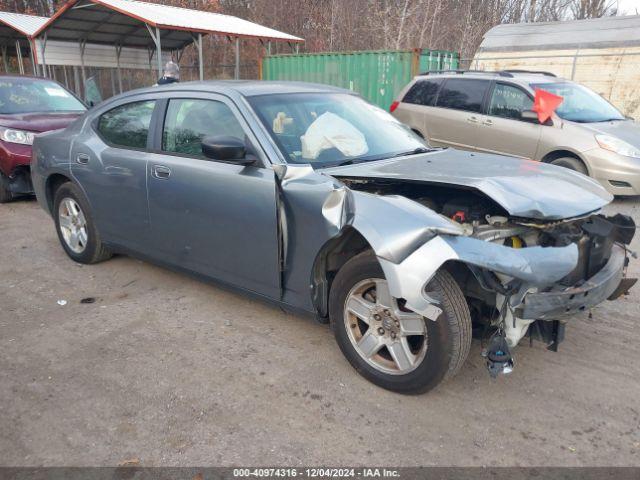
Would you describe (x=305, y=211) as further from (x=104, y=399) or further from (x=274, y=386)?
(x=104, y=399)

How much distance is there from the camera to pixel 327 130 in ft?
12.2

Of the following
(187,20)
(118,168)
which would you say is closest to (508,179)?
(118,168)

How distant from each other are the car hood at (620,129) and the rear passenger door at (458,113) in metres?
1.57

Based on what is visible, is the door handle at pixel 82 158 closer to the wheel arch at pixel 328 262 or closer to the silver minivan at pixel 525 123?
the wheel arch at pixel 328 262

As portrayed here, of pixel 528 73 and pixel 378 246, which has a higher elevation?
pixel 528 73

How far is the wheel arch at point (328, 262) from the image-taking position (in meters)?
3.17

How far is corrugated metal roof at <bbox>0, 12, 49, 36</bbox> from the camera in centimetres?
1587

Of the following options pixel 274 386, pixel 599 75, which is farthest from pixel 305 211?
pixel 599 75

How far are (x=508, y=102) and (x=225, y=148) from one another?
20.0 feet

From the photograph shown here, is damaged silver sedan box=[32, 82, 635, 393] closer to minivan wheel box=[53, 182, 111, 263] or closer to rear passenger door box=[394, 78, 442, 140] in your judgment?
minivan wheel box=[53, 182, 111, 263]

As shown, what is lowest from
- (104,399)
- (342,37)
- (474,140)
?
(104,399)

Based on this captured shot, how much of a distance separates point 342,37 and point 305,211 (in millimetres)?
21930

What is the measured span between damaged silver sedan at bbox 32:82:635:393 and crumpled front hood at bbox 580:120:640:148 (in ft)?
14.8

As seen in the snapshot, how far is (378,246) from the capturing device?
2730 millimetres
